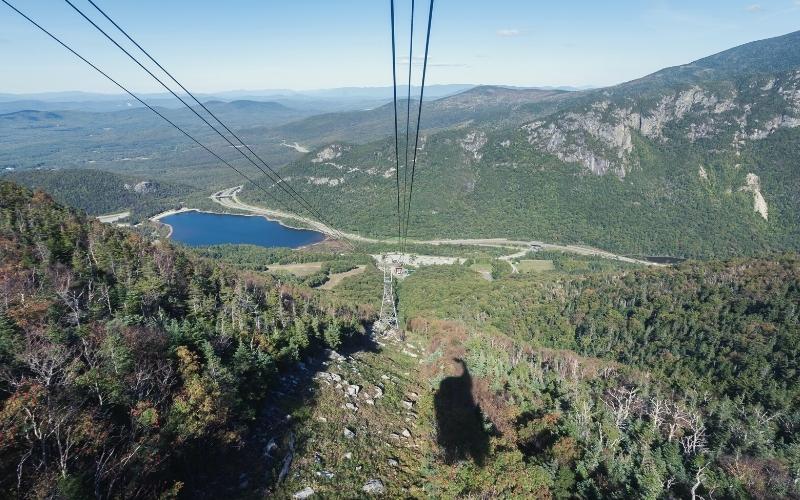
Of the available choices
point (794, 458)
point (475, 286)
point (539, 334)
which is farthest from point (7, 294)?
point (475, 286)

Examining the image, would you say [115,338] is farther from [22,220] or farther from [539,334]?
[539,334]

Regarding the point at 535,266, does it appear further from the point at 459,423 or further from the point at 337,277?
the point at 459,423

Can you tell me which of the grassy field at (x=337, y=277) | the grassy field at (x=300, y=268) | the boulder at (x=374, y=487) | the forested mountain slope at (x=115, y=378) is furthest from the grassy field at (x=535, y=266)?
the boulder at (x=374, y=487)

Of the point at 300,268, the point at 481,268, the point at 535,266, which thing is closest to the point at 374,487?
the point at 300,268

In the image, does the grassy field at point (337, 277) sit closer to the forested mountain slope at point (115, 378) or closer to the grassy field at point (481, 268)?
the grassy field at point (481, 268)

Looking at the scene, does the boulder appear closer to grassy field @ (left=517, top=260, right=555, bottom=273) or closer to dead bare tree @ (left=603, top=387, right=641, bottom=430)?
dead bare tree @ (left=603, top=387, right=641, bottom=430)
